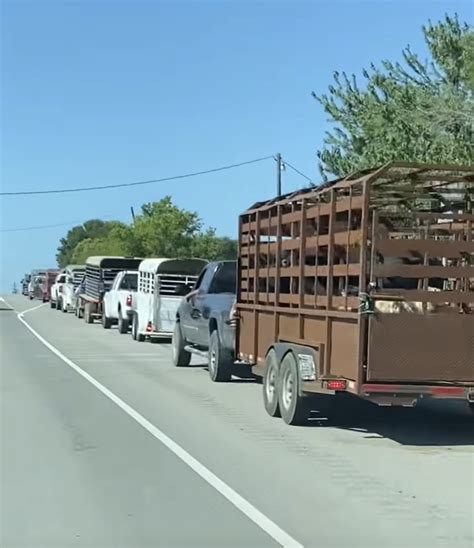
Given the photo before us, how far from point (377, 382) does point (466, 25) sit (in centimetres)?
1621

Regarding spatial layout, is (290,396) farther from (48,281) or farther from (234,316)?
(48,281)

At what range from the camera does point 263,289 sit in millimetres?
13406

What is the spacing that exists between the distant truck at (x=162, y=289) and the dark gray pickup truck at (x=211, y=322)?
4560 millimetres

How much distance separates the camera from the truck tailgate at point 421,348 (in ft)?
32.7

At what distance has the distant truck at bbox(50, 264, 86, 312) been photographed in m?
45.6

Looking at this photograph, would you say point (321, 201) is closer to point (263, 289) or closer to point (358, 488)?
point (263, 289)

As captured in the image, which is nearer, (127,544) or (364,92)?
(127,544)

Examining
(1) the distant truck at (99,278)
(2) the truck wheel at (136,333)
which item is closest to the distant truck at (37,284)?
(1) the distant truck at (99,278)

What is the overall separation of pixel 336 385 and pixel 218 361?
6.02 metres

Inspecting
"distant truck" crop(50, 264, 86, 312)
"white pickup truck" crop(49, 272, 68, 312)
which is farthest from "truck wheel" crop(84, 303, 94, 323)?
"white pickup truck" crop(49, 272, 68, 312)

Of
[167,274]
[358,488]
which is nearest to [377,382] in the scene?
[358,488]

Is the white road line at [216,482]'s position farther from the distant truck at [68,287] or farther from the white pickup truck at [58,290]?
the white pickup truck at [58,290]

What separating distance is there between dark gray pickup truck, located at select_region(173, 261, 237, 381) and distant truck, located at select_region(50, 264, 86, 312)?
26.1m

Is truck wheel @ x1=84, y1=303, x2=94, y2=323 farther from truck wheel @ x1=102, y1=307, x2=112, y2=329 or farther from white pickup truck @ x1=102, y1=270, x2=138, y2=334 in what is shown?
white pickup truck @ x1=102, y1=270, x2=138, y2=334
